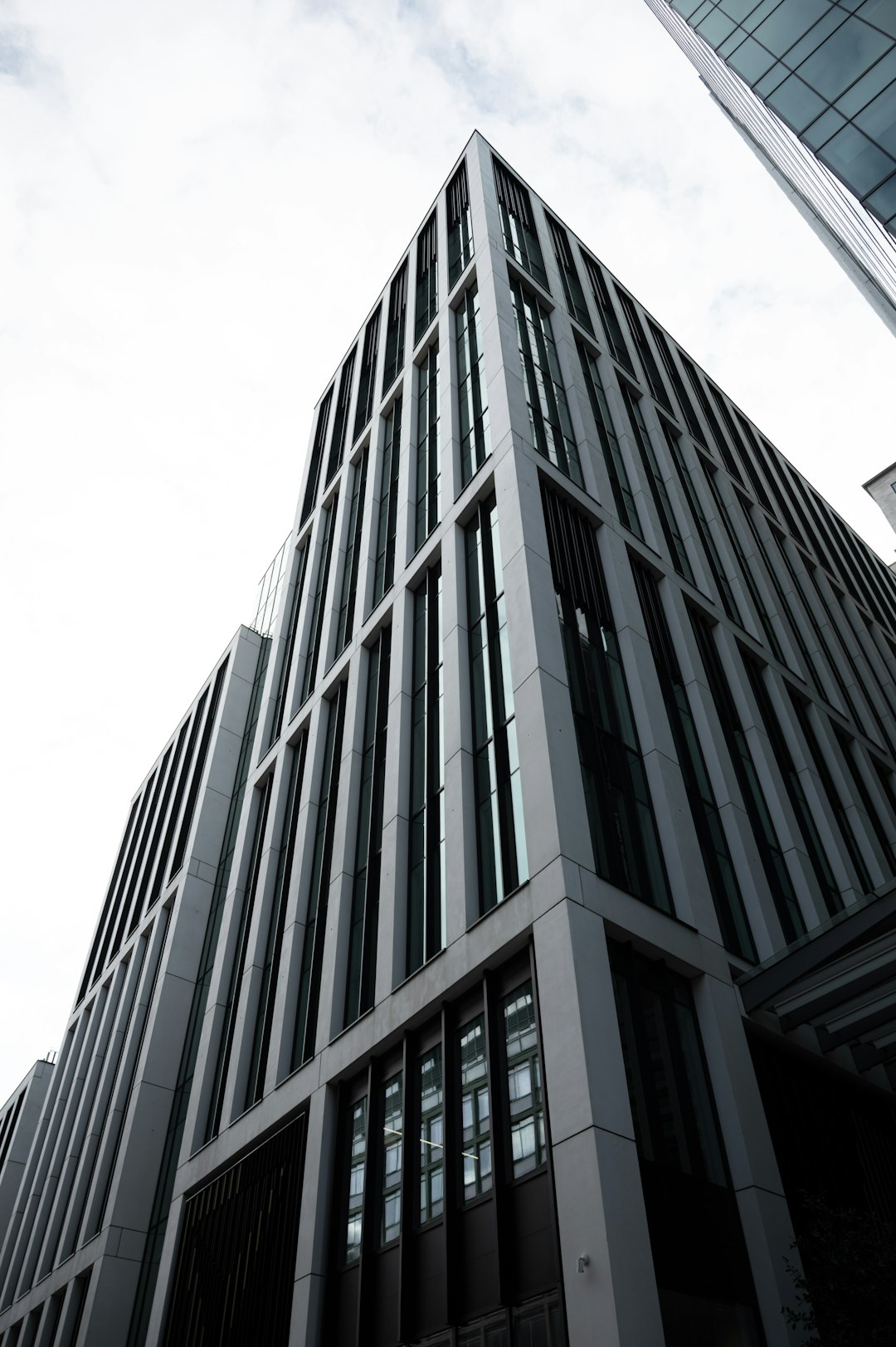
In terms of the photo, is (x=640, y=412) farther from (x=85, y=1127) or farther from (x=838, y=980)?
(x=85, y=1127)

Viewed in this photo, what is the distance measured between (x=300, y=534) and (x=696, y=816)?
2579cm

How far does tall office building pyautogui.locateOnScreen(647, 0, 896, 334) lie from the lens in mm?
22156

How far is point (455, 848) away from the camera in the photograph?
19000mm

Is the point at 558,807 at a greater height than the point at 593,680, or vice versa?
the point at 593,680

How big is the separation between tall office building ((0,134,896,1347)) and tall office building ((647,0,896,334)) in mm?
8994

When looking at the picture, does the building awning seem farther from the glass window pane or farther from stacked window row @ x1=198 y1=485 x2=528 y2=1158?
the glass window pane

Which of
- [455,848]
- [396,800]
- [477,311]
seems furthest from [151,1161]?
[477,311]

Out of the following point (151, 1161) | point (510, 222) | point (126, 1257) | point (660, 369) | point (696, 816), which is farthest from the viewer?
point (660, 369)

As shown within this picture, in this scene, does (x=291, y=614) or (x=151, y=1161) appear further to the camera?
(x=291, y=614)

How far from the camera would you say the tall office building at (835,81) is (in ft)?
72.7

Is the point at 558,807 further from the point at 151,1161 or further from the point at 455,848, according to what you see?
the point at 151,1161

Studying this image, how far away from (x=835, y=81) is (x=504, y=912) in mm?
21732

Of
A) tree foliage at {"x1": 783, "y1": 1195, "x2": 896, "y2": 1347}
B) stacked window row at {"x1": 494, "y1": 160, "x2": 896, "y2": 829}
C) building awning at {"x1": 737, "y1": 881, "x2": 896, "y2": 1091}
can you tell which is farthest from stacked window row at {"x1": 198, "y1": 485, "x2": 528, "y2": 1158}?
tree foliage at {"x1": 783, "y1": 1195, "x2": 896, "y2": 1347}

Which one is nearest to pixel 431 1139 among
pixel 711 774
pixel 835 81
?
pixel 711 774
